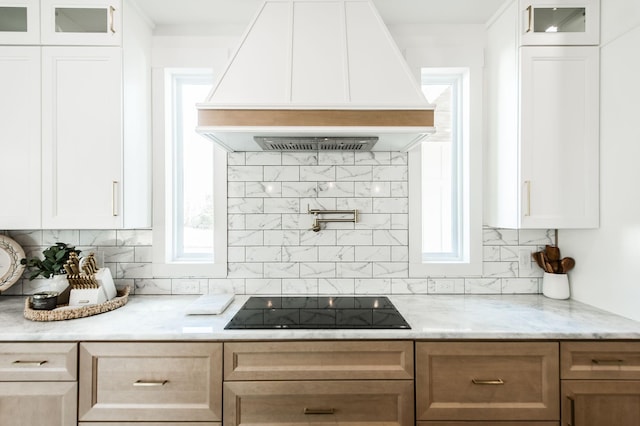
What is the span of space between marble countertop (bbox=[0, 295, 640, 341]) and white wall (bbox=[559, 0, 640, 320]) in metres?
0.15

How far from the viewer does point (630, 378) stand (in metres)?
1.49

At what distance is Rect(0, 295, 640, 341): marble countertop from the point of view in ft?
4.89

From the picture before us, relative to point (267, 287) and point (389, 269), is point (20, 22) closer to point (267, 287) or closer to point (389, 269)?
point (267, 287)

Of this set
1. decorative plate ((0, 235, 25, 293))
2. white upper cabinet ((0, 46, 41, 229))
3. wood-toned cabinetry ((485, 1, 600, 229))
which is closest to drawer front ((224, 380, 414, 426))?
wood-toned cabinetry ((485, 1, 600, 229))

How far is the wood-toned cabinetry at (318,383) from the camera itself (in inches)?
58.5

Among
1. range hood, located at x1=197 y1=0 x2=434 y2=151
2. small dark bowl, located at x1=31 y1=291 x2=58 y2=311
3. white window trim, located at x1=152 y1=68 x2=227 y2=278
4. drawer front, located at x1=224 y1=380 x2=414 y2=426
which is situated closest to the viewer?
drawer front, located at x1=224 y1=380 x2=414 y2=426

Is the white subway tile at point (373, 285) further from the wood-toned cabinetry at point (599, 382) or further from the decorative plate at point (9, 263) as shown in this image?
the decorative plate at point (9, 263)

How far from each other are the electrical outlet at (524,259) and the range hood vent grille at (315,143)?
1172 millimetres

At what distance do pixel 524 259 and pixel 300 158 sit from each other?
153cm

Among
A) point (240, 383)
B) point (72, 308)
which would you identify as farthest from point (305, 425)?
point (72, 308)

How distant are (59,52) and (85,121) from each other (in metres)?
0.38

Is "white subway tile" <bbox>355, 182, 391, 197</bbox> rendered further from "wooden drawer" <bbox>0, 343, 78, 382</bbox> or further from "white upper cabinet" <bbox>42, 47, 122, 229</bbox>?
"wooden drawer" <bbox>0, 343, 78, 382</bbox>

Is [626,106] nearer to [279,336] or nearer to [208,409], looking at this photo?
[279,336]

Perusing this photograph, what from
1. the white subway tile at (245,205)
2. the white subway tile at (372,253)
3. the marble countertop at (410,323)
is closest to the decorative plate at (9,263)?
the marble countertop at (410,323)
